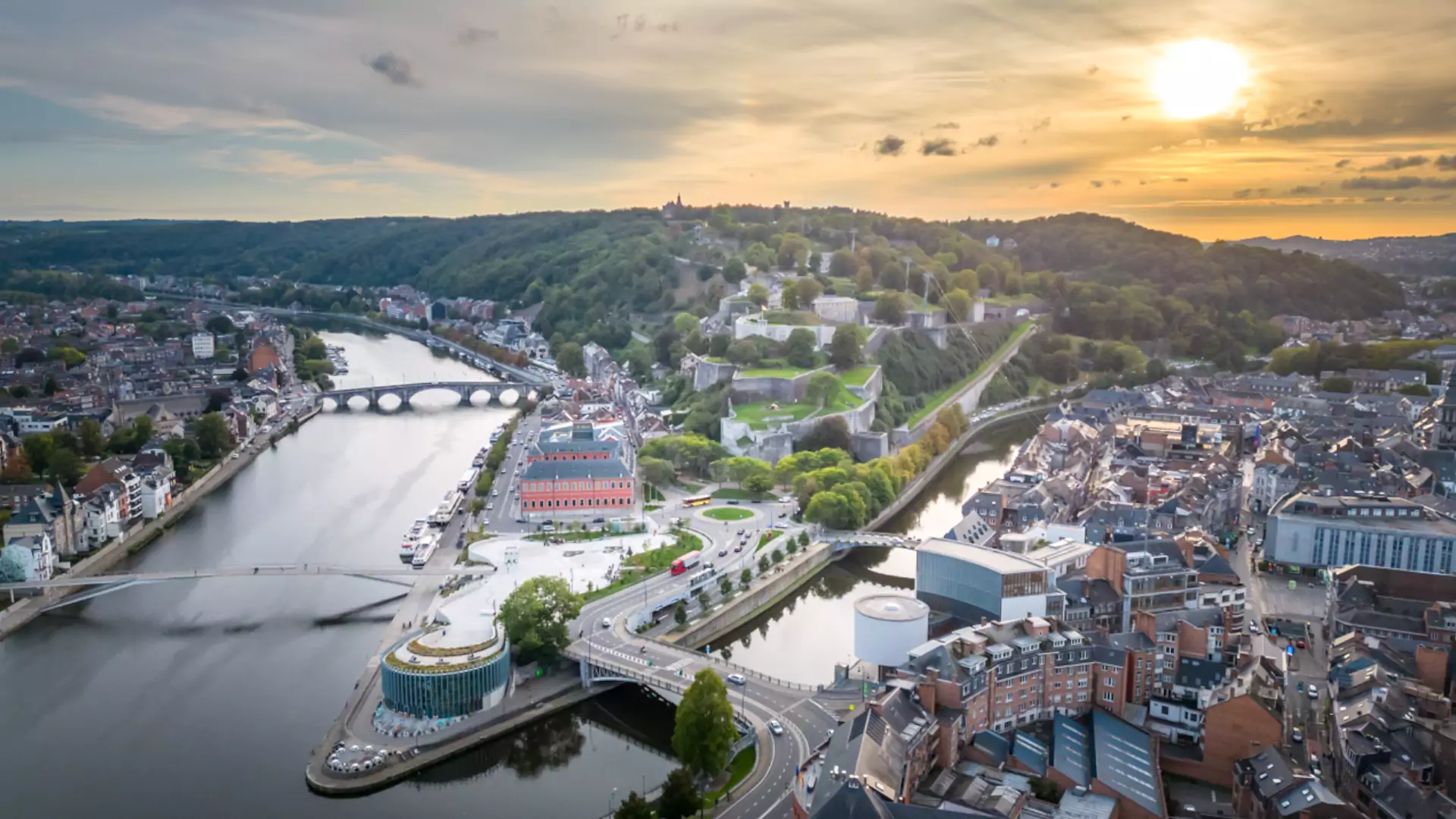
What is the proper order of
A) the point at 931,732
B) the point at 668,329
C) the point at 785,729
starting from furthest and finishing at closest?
the point at 668,329 < the point at 785,729 < the point at 931,732

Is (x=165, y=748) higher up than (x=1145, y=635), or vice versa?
(x=1145, y=635)

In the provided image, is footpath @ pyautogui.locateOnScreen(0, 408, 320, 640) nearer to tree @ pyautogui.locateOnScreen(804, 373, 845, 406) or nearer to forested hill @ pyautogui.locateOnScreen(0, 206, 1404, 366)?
tree @ pyautogui.locateOnScreen(804, 373, 845, 406)

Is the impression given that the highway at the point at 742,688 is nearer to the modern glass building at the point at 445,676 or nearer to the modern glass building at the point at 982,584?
the modern glass building at the point at 445,676

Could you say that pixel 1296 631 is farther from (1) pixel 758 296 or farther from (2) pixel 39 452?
(1) pixel 758 296

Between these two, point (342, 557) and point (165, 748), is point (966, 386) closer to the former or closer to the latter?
point (342, 557)

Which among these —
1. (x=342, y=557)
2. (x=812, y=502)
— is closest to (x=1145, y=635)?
(x=812, y=502)

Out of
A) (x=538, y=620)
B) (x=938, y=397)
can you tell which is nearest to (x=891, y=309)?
(x=938, y=397)

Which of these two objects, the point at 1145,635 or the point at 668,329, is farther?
the point at 668,329
